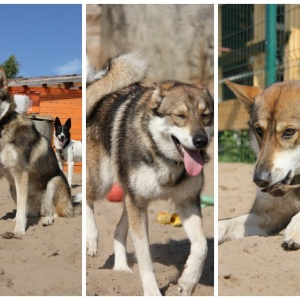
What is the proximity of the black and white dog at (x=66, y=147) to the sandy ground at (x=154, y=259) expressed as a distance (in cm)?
66

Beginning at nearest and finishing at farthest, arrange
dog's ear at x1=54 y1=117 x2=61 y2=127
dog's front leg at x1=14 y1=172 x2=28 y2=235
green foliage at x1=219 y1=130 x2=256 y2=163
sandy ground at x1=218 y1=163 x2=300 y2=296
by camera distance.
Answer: sandy ground at x1=218 y1=163 x2=300 y2=296
dog's ear at x1=54 y1=117 x2=61 y2=127
dog's front leg at x1=14 y1=172 x2=28 y2=235
green foliage at x1=219 y1=130 x2=256 y2=163

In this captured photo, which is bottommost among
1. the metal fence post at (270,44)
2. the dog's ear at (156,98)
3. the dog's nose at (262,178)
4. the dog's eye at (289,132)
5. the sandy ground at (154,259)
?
the sandy ground at (154,259)

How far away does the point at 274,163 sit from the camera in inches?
108

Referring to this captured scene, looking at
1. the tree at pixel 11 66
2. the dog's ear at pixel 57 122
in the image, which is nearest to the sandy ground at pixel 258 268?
the dog's ear at pixel 57 122

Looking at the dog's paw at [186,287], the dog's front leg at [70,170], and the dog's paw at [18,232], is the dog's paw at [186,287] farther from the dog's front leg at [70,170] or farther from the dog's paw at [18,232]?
the dog's paw at [18,232]

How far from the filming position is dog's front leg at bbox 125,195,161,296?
2646 mm

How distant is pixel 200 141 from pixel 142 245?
0.68 metres

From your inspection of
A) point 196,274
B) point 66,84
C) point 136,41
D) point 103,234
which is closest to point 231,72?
point 136,41

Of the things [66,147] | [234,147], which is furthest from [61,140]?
[234,147]

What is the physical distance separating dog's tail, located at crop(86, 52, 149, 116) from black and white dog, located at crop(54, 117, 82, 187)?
0.36m

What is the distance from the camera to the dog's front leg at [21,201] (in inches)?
128

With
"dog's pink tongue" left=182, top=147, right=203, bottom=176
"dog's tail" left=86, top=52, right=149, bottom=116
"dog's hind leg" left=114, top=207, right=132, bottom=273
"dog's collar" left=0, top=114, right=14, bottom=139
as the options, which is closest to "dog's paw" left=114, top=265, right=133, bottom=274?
"dog's hind leg" left=114, top=207, right=132, bottom=273

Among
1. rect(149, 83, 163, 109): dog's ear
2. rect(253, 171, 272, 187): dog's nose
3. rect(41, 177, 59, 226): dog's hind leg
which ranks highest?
rect(149, 83, 163, 109): dog's ear

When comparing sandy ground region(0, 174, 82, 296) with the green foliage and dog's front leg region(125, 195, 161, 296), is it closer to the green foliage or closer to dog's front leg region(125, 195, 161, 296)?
dog's front leg region(125, 195, 161, 296)
